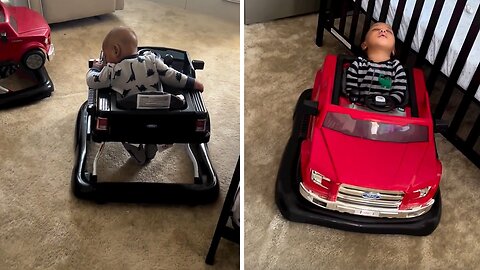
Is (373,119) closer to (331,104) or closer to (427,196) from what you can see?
(331,104)

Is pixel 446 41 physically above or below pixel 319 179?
above

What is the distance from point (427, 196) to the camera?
5.29ft

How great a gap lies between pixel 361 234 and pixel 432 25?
68cm

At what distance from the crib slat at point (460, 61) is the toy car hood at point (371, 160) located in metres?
0.28

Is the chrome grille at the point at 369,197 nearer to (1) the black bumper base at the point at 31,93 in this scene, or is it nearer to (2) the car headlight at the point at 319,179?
(2) the car headlight at the point at 319,179

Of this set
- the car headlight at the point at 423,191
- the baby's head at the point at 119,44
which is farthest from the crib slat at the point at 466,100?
the baby's head at the point at 119,44

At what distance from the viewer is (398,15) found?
1.96 m

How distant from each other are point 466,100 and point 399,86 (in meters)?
0.22

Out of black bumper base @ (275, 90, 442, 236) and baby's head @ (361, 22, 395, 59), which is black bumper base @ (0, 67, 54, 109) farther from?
baby's head @ (361, 22, 395, 59)

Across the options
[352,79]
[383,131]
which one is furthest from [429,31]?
[383,131]

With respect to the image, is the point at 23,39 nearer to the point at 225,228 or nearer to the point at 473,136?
the point at 225,228

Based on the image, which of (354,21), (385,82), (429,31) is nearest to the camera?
(385,82)

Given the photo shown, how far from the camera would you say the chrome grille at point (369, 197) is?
1.58 meters

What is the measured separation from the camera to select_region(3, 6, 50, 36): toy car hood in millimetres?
2055
